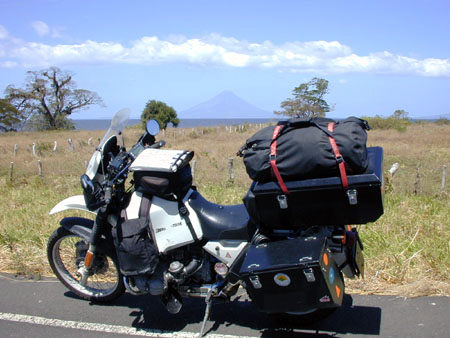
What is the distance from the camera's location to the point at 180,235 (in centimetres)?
331

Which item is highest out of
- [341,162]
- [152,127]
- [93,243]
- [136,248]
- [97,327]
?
[152,127]

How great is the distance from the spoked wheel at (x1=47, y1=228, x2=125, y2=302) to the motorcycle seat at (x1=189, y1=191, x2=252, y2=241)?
1022 millimetres

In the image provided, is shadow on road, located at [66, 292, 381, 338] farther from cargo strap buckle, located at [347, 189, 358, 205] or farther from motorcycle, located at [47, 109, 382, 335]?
cargo strap buckle, located at [347, 189, 358, 205]

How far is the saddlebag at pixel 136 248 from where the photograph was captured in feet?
10.5

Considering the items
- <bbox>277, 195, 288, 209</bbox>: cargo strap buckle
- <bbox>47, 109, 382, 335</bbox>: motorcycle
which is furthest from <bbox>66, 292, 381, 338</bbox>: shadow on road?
<bbox>277, 195, 288, 209</bbox>: cargo strap buckle

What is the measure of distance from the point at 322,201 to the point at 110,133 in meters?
1.84

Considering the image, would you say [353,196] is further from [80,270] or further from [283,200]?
[80,270]

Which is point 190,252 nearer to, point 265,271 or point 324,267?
point 265,271

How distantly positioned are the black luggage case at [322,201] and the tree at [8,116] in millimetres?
56583

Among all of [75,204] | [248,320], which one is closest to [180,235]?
[248,320]

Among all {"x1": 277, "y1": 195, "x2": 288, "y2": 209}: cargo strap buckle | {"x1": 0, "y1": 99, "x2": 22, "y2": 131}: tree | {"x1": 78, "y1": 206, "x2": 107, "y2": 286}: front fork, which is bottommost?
{"x1": 0, "y1": 99, "x2": 22, "y2": 131}: tree

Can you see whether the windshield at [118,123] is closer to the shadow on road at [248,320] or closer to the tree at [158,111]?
the shadow on road at [248,320]

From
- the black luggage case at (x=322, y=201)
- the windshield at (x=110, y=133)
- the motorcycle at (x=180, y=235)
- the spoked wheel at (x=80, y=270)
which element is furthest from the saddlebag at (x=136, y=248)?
the black luggage case at (x=322, y=201)

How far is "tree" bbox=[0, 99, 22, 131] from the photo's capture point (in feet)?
172
